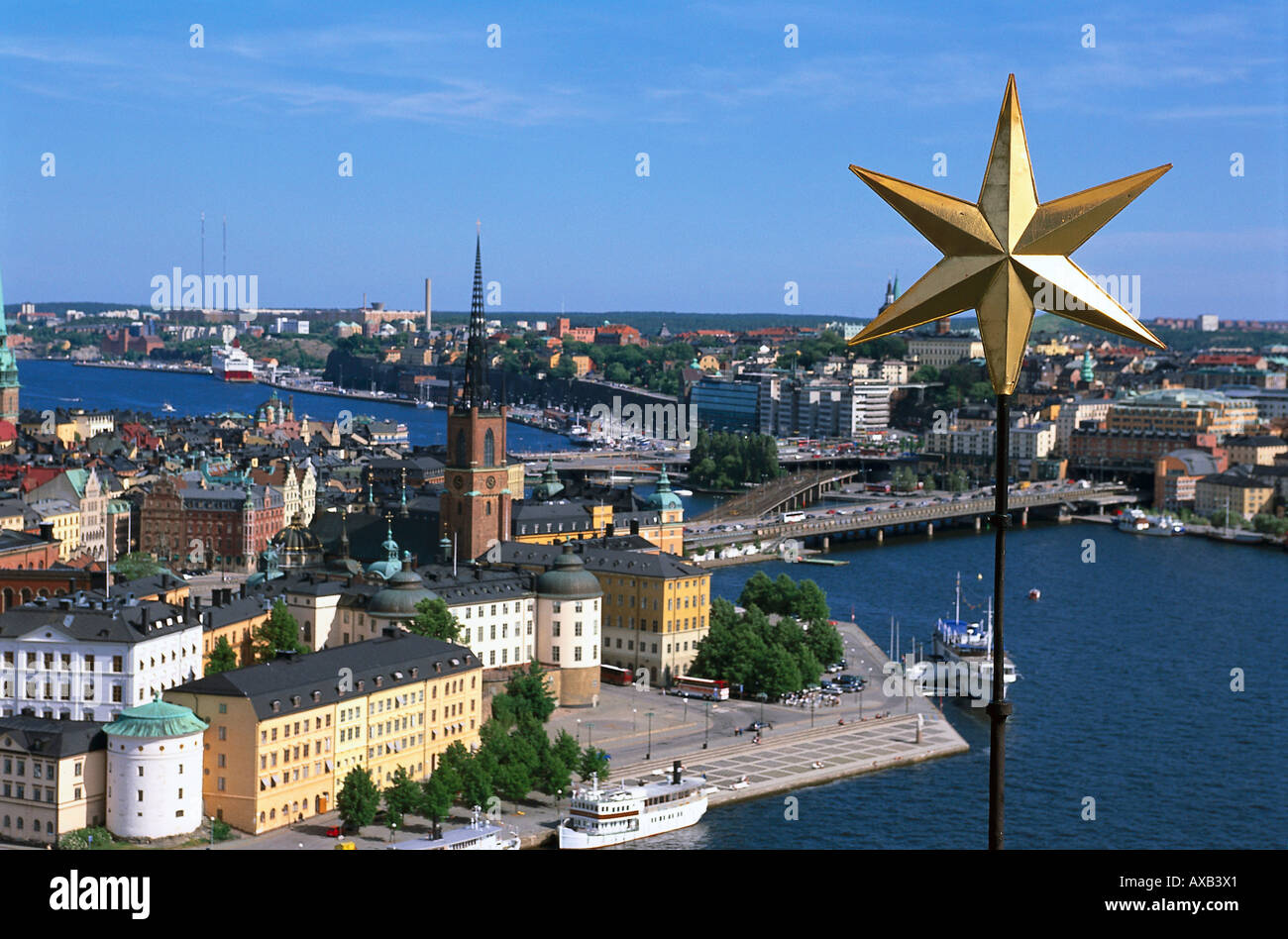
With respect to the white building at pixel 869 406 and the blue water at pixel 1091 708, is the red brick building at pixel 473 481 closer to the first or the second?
the blue water at pixel 1091 708

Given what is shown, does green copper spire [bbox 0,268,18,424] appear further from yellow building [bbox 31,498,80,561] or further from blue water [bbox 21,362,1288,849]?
blue water [bbox 21,362,1288,849]

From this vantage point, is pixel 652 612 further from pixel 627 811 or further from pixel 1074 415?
pixel 1074 415

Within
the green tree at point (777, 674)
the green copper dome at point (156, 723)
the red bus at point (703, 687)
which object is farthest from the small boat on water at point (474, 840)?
the green tree at point (777, 674)

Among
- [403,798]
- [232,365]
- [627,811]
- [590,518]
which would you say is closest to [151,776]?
[403,798]

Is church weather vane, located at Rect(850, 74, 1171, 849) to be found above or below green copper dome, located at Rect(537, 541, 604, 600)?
above

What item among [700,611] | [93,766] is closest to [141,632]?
[93,766]

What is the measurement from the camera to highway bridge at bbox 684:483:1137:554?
3672cm

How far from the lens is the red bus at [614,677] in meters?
21.7

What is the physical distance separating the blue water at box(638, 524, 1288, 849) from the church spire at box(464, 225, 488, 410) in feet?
20.0

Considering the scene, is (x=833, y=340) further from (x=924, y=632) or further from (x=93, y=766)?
(x=93, y=766)

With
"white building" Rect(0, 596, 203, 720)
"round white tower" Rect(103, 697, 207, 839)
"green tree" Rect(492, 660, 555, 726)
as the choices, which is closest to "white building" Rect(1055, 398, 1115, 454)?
"green tree" Rect(492, 660, 555, 726)

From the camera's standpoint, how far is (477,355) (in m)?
25.8
